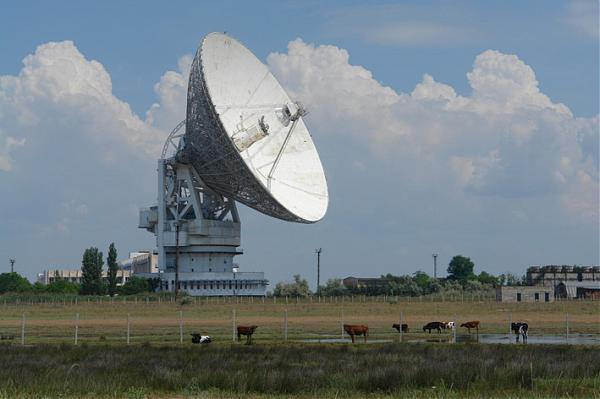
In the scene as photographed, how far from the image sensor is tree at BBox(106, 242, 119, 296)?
5339 inches

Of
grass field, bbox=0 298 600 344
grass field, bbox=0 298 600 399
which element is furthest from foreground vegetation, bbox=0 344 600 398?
grass field, bbox=0 298 600 344

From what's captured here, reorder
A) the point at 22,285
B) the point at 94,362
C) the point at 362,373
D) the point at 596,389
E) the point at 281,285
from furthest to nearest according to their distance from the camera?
1. the point at 22,285
2. the point at 281,285
3. the point at 94,362
4. the point at 362,373
5. the point at 596,389

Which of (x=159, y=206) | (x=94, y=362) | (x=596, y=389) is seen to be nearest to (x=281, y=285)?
(x=159, y=206)

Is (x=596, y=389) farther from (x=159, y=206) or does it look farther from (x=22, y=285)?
(x=22, y=285)

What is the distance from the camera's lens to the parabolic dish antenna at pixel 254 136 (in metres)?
79.9

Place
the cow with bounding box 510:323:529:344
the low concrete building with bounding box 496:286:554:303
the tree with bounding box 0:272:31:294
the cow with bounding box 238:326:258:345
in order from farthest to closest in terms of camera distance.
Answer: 1. the tree with bounding box 0:272:31:294
2. the low concrete building with bounding box 496:286:554:303
3. the cow with bounding box 238:326:258:345
4. the cow with bounding box 510:323:529:344

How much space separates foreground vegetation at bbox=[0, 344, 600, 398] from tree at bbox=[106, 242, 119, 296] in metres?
100

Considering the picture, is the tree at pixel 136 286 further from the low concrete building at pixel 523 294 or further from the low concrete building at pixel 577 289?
the low concrete building at pixel 577 289

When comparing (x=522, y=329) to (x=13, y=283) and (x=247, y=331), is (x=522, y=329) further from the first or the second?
(x=13, y=283)

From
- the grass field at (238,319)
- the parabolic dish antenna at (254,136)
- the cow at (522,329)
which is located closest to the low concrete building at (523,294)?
the grass field at (238,319)

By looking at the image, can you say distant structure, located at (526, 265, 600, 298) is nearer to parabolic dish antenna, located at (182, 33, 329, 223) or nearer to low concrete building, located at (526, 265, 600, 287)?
low concrete building, located at (526, 265, 600, 287)

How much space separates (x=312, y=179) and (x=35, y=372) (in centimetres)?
6109

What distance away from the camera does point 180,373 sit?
26203 mm

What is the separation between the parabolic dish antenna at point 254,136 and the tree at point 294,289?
5244 centimetres
